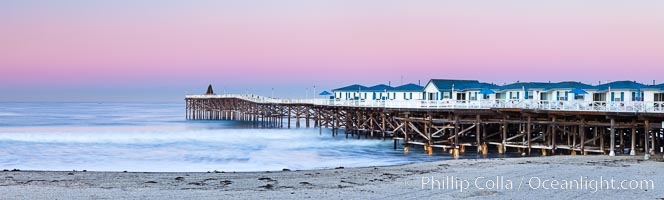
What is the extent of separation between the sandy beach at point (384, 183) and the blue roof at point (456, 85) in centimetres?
1956

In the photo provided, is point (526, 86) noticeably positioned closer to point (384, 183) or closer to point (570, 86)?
point (570, 86)

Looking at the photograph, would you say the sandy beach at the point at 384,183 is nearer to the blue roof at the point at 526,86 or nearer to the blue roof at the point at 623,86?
the blue roof at the point at 623,86

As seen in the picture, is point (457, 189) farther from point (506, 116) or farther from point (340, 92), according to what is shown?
point (340, 92)

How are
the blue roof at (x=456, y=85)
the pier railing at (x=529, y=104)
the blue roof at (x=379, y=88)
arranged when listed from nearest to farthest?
the pier railing at (x=529, y=104), the blue roof at (x=456, y=85), the blue roof at (x=379, y=88)

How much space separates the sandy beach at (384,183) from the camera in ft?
53.6

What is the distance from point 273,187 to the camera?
18.1 m

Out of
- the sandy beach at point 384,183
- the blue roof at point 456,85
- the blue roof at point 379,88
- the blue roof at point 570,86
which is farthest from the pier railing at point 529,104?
the sandy beach at point 384,183

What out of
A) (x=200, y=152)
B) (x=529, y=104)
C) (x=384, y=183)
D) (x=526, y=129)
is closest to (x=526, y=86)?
(x=526, y=129)

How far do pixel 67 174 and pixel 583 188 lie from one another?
1525cm

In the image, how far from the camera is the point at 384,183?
61.4 feet

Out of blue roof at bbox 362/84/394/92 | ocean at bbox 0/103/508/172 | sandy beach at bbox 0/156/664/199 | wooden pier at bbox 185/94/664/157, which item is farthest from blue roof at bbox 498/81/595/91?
blue roof at bbox 362/84/394/92

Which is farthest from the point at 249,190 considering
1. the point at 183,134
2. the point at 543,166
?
the point at 183,134

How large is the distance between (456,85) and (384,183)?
26273mm

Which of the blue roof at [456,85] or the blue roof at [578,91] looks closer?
the blue roof at [578,91]
